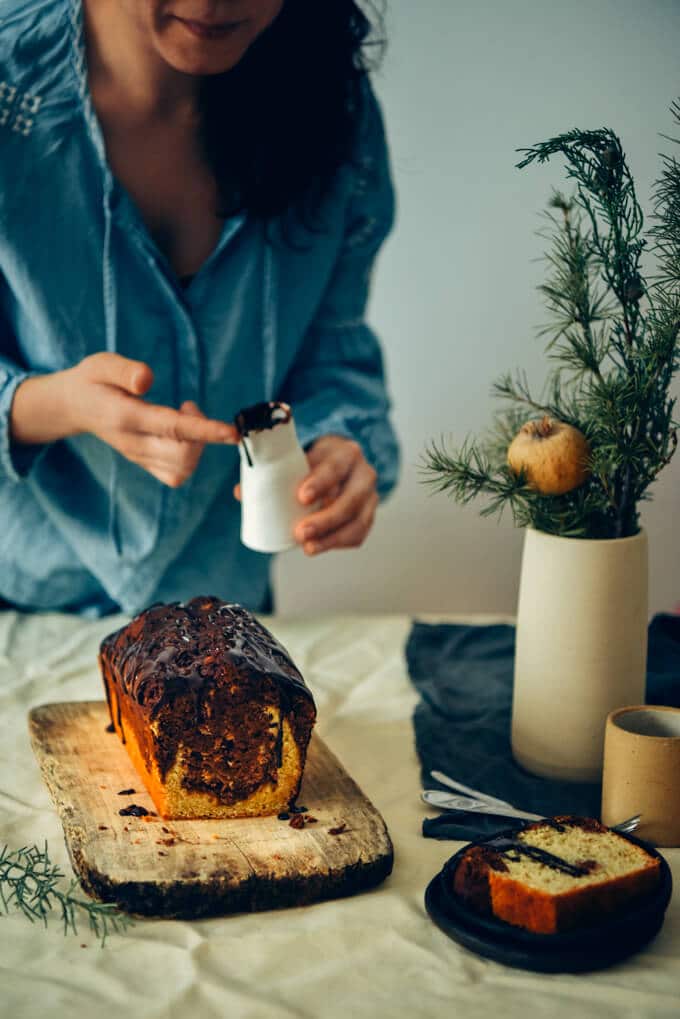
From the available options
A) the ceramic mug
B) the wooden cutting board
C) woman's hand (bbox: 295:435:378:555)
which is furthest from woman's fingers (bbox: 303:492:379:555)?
the ceramic mug

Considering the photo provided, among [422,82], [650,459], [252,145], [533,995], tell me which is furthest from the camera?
[422,82]

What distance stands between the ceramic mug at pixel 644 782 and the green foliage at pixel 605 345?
0.18 metres

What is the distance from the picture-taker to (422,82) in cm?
141

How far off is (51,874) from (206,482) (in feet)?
2.17

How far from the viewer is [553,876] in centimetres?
65

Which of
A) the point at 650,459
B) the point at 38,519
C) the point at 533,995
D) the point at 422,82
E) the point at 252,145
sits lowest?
the point at 533,995

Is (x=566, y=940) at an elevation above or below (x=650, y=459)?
below

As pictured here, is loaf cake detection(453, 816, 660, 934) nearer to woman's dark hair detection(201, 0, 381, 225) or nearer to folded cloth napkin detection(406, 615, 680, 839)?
folded cloth napkin detection(406, 615, 680, 839)

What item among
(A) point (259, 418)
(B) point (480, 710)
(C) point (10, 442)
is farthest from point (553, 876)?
(C) point (10, 442)

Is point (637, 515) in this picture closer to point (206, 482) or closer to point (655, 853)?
point (655, 853)

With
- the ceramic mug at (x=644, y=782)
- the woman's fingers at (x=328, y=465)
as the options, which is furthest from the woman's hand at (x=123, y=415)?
the ceramic mug at (x=644, y=782)

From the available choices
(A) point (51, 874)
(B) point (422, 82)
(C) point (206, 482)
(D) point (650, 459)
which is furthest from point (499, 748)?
(B) point (422, 82)

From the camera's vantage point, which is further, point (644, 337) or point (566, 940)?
point (644, 337)

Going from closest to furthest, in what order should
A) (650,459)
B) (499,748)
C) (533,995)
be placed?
(533,995), (650,459), (499,748)
